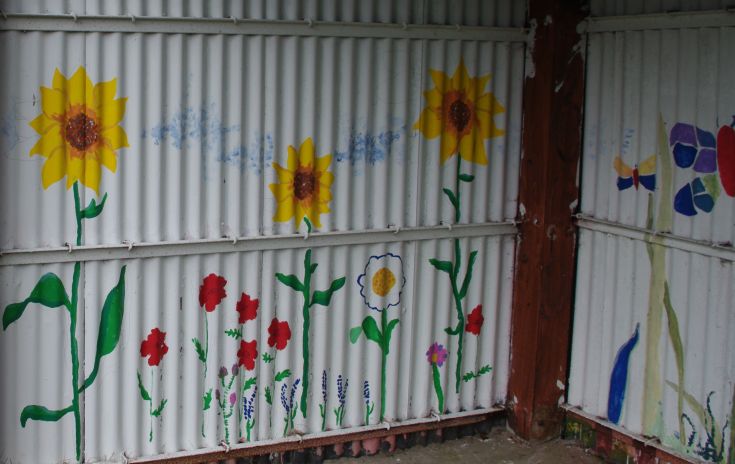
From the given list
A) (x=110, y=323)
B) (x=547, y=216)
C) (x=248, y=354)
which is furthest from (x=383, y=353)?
(x=110, y=323)

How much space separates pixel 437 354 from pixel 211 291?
169cm

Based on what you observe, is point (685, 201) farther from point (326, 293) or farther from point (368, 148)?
point (326, 293)

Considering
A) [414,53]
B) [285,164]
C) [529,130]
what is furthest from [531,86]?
[285,164]

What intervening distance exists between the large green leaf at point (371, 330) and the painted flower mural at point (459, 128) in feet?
1.71

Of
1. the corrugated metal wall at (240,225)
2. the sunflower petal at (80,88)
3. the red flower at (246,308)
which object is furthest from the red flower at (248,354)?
the sunflower petal at (80,88)

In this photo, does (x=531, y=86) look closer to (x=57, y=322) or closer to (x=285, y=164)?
(x=285, y=164)

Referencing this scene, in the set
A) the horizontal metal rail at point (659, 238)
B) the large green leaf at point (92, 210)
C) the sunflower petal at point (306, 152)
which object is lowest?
the horizontal metal rail at point (659, 238)

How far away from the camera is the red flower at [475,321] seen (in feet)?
21.8

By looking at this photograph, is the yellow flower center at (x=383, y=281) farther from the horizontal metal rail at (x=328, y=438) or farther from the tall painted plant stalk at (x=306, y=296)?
the horizontal metal rail at (x=328, y=438)

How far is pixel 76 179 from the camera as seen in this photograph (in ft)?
17.5

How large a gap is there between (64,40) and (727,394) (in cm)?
420

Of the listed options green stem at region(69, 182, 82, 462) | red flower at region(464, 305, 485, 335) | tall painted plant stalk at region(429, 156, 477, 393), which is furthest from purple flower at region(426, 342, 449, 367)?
green stem at region(69, 182, 82, 462)

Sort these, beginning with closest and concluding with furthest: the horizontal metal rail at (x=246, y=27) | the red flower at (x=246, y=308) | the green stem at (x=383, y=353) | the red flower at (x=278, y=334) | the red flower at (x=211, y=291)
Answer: the horizontal metal rail at (x=246, y=27) < the red flower at (x=211, y=291) < the red flower at (x=246, y=308) < the red flower at (x=278, y=334) < the green stem at (x=383, y=353)

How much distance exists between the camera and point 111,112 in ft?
17.6
